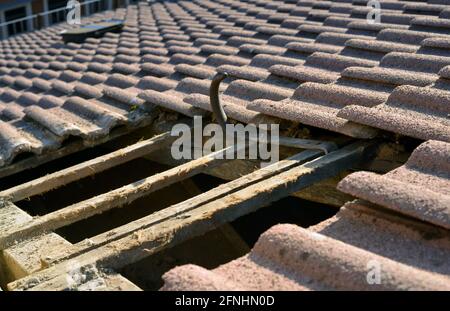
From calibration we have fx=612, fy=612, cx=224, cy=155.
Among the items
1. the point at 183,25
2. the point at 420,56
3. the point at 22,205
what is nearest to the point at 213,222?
the point at 420,56

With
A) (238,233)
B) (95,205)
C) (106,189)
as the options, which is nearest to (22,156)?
(106,189)

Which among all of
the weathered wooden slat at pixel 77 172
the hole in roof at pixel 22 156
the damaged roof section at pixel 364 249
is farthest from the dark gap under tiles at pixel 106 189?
the damaged roof section at pixel 364 249

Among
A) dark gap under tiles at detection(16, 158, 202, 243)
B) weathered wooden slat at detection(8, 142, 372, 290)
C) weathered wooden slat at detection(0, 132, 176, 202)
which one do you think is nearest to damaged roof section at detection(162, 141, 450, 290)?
weathered wooden slat at detection(8, 142, 372, 290)

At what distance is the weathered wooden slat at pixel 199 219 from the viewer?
2189 millimetres

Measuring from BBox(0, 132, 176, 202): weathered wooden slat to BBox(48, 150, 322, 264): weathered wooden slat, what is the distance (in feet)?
2.60

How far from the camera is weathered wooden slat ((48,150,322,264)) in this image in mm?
2293

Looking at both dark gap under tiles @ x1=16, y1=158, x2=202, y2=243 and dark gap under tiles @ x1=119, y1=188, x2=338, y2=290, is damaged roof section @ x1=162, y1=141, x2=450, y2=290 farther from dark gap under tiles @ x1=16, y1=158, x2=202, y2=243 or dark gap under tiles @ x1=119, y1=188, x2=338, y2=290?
dark gap under tiles @ x1=16, y1=158, x2=202, y2=243

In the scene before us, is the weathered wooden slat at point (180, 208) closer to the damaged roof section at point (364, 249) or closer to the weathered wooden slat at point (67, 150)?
the damaged roof section at point (364, 249)

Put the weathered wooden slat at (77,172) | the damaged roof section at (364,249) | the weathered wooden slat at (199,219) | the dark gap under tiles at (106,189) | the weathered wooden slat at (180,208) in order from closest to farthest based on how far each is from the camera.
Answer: the damaged roof section at (364,249)
the weathered wooden slat at (199,219)
the weathered wooden slat at (180,208)
the weathered wooden slat at (77,172)
the dark gap under tiles at (106,189)

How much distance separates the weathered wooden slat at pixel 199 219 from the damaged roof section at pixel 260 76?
→ 0.24 meters

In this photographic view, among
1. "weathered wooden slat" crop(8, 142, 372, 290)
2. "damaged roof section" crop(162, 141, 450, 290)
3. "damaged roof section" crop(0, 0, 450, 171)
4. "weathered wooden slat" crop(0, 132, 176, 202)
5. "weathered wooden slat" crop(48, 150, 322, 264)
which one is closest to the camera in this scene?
"damaged roof section" crop(162, 141, 450, 290)

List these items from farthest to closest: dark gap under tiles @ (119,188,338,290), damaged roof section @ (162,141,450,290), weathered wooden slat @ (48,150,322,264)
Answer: dark gap under tiles @ (119,188,338,290) < weathered wooden slat @ (48,150,322,264) < damaged roof section @ (162,141,450,290)

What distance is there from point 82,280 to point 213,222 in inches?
21.7
